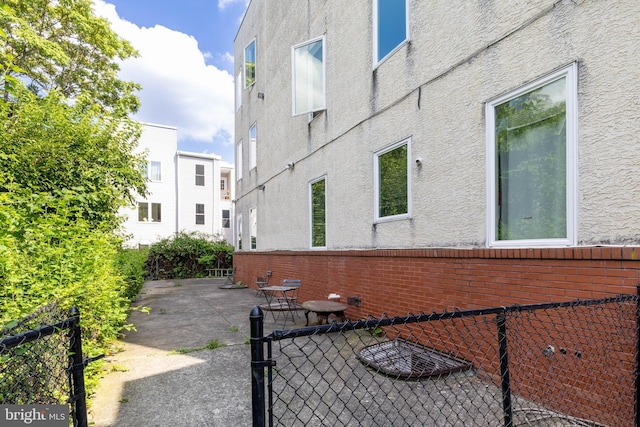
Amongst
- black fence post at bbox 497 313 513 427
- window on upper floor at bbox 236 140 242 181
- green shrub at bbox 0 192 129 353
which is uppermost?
window on upper floor at bbox 236 140 242 181

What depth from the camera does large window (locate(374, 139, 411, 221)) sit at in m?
5.14

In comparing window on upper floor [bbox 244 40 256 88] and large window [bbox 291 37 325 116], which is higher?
window on upper floor [bbox 244 40 256 88]

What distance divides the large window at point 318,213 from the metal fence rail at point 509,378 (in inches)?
153

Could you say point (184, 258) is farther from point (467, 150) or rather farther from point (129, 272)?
point (467, 150)

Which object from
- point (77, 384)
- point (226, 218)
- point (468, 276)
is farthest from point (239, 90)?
point (77, 384)

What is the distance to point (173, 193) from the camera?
23.1 metres

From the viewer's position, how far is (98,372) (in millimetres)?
3879

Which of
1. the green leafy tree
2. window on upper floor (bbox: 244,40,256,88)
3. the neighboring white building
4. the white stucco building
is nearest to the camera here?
the white stucco building

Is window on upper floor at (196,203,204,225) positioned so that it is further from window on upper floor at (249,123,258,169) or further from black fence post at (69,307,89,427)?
black fence post at (69,307,89,427)

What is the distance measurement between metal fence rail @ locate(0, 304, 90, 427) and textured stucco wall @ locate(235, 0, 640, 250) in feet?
12.2

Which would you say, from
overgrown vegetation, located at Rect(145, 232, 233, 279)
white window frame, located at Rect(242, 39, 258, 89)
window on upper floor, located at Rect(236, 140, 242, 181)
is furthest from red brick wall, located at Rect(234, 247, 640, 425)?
overgrown vegetation, located at Rect(145, 232, 233, 279)

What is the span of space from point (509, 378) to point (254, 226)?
1109cm

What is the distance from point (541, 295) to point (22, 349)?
153 inches

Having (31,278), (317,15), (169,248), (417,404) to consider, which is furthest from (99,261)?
(169,248)
